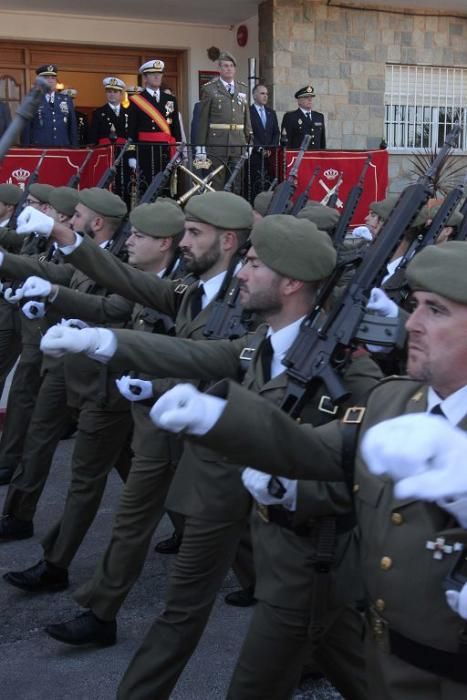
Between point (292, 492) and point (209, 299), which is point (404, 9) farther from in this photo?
point (292, 492)

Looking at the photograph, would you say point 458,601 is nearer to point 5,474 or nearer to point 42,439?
point 42,439

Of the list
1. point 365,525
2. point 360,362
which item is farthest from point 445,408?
point 360,362

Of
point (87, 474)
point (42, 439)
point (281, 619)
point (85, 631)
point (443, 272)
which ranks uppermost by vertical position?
point (443, 272)

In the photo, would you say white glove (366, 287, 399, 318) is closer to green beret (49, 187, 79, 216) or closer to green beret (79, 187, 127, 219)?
green beret (79, 187, 127, 219)

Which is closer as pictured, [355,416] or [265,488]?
[355,416]

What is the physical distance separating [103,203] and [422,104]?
11007 millimetres

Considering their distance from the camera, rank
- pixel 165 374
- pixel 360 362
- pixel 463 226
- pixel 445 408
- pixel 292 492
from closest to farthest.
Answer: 1. pixel 445 408
2. pixel 292 492
3. pixel 360 362
4. pixel 165 374
5. pixel 463 226

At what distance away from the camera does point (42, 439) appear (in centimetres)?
532

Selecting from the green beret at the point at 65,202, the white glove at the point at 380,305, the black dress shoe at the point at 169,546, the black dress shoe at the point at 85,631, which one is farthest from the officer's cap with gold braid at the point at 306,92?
the black dress shoe at the point at 85,631

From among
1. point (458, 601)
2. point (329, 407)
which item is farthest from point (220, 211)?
point (458, 601)

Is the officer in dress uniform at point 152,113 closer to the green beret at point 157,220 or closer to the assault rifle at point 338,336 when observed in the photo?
the green beret at point 157,220

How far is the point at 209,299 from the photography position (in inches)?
163

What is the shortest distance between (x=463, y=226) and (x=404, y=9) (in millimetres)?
9790

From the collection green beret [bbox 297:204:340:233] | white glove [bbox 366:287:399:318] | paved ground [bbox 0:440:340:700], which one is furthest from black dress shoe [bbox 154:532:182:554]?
white glove [bbox 366:287:399:318]
